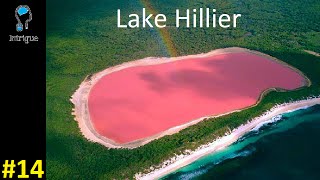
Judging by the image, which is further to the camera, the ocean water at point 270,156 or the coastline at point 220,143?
the ocean water at point 270,156

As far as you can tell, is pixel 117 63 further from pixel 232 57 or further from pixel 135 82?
pixel 232 57
